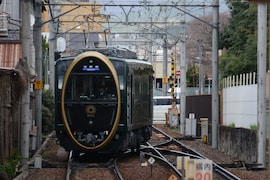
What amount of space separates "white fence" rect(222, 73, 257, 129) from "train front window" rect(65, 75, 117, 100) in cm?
535

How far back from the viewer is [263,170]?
18.5 meters

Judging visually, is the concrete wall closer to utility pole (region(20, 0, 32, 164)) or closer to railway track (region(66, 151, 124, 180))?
railway track (region(66, 151, 124, 180))

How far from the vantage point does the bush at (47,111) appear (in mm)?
32434

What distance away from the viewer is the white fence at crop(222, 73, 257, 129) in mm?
23469

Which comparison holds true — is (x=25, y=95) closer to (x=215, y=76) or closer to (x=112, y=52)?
(x=112, y=52)

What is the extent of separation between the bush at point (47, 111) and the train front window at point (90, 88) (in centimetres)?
1209

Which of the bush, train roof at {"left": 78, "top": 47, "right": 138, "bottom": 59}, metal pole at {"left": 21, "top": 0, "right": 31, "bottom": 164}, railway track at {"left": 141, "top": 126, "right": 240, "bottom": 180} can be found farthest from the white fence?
the bush

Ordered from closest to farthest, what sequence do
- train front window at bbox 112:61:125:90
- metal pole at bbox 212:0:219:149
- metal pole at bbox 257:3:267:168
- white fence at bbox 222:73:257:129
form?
metal pole at bbox 257:3:267:168
train front window at bbox 112:61:125:90
white fence at bbox 222:73:257:129
metal pole at bbox 212:0:219:149

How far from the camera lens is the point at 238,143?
2231 centimetres

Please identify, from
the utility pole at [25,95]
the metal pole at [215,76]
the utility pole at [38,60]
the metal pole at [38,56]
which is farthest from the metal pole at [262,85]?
the metal pole at [38,56]

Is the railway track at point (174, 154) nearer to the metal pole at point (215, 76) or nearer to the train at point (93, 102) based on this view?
the metal pole at point (215, 76)

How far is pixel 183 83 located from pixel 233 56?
4.33 meters

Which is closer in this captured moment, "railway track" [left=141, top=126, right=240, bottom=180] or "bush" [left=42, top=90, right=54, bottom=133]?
"railway track" [left=141, top=126, right=240, bottom=180]

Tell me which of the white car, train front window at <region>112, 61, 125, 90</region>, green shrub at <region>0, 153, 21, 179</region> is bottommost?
green shrub at <region>0, 153, 21, 179</region>
